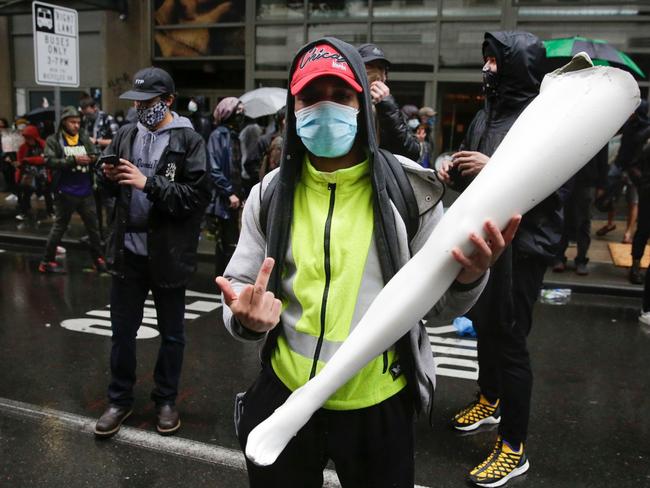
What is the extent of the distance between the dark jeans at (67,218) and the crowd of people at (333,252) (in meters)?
2.33

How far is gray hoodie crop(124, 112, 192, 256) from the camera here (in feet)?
12.0

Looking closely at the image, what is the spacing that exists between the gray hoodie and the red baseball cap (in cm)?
203

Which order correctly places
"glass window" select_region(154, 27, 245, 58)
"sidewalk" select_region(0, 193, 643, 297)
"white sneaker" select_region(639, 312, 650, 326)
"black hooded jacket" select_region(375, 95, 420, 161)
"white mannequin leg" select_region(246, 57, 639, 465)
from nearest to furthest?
"white mannequin leg" select_region(246, 57, 639, 465)
"black hooded jacket" select_region(375, 95, 420, 161)
"white sneaker" select_region(639, 312, 650, 326)
"sidewalk" select_region(0, 193, 643, 297)
"glass window" select_region(154, 27, 245, 58)

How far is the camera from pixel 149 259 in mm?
3648

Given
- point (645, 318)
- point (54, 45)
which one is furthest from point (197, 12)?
point (645, 318)

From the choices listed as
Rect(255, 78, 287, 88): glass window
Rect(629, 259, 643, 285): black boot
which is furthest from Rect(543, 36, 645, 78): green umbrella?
Rect(255, 78, 287, 88): glass window

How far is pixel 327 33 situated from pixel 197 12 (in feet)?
10.9

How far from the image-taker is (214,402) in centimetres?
427

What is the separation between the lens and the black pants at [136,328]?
12.1ft

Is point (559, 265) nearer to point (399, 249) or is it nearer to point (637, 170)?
point (637, 170)

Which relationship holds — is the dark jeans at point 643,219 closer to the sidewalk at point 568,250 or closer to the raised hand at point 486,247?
the sidewalk at point 568,250

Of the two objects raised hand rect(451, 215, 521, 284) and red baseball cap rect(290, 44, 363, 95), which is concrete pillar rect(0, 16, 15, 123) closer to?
red baseball cap rect(290, 44, 363, 95)

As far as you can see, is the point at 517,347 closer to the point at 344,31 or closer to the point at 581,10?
the point at 581,10

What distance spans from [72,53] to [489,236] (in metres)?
9.26
